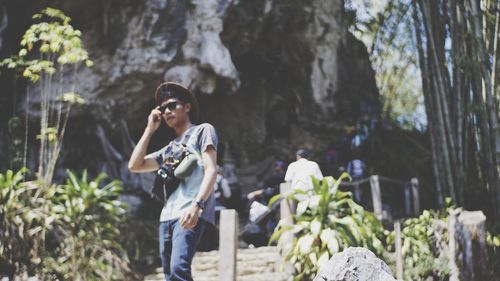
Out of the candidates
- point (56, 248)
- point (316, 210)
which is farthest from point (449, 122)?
point (56, 248)

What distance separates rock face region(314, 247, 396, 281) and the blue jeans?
886mm

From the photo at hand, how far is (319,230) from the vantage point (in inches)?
197

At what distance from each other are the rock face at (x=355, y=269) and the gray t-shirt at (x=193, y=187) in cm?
100

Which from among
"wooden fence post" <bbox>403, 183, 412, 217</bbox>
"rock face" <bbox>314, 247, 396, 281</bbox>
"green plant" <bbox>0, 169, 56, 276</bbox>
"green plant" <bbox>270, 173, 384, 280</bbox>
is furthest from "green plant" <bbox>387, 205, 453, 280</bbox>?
"rock face" <bbox>314, 247, 396, 281</bbox>

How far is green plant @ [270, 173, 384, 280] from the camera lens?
16.3ft

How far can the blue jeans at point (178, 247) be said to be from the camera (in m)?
2.79

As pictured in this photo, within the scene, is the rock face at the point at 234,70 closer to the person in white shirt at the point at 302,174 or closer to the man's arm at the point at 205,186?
the person in white shirt at the point at 302,174

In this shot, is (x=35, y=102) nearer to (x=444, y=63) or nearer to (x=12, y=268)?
(x=12, y=268)

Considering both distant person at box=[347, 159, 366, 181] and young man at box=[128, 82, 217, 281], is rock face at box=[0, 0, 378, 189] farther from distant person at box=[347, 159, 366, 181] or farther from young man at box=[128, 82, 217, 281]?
young man at box=[128, 82, 217, 281]

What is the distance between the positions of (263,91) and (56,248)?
25.9 feet

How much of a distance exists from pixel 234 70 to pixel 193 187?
7.62 m

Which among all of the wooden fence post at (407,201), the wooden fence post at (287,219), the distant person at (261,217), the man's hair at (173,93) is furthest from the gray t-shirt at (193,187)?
the wooden fence post at (407,201)

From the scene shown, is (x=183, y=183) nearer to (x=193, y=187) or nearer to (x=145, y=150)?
(x=193, y=187)

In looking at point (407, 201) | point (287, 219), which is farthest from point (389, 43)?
point (287, 219)
